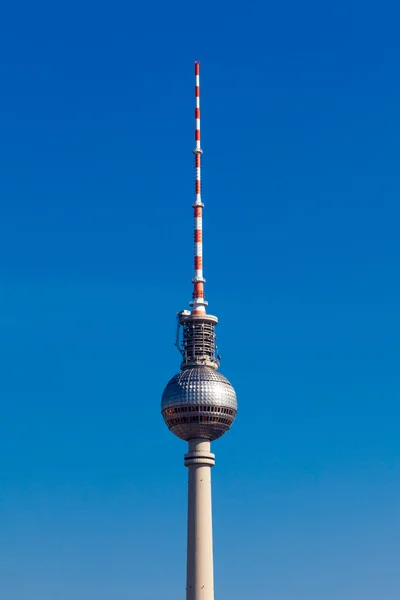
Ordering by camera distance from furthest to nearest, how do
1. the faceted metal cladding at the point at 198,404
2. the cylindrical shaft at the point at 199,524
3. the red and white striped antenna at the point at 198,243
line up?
1. the red and white striped antenna at the point at 198,243
2. the faceted metal cladding at the point at 198,404
3. the cylindrical shaft at the point at 199,524

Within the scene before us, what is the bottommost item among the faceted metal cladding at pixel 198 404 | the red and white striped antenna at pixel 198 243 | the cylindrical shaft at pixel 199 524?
the cylindrical shaft at pixel 199 524

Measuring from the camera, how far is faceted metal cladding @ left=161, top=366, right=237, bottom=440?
578 feet

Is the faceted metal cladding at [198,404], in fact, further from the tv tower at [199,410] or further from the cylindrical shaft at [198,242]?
the cylindrical shaft at [198,242]

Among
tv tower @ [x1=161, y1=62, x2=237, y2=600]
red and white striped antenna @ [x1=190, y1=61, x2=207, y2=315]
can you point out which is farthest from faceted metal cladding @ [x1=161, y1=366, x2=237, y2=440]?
red and white striped antenna @ [x1=190, y1=61, x2=207, y2=315]

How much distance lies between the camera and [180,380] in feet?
587

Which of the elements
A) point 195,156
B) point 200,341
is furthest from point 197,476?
point 195,156

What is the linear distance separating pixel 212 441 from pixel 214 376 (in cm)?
1084

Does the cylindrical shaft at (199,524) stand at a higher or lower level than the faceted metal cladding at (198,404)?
lower

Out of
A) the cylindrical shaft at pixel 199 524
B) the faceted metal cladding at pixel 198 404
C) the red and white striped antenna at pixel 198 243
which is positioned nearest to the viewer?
the cylindrical shaft at pixel 199 524

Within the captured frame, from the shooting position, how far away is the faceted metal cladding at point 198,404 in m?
176

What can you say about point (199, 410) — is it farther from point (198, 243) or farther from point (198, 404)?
point (198, 243)

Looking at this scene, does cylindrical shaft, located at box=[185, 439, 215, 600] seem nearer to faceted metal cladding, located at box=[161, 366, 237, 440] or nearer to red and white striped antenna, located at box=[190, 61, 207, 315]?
faceted metal cladding, located at box=[161, 366, 237, 440]

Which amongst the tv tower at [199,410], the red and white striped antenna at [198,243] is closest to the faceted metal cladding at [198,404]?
the tv tower at [199,410]

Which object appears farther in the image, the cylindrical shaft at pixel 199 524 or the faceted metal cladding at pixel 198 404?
the faceted metal cladding at pixel 198 404
